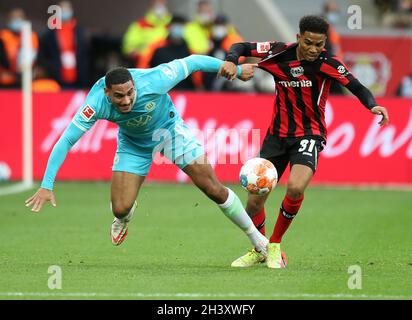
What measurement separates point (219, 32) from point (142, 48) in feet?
5.20

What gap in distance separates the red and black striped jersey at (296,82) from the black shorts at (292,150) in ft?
0.20

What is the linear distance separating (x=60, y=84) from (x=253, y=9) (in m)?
5.81

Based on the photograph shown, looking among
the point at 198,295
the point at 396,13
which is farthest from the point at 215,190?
the point at 396,13

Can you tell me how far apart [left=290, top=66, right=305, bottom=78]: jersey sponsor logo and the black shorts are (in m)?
0.58

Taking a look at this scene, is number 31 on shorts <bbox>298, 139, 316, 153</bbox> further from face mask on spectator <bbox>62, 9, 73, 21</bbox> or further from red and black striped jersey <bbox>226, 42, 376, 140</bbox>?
face mask on spectator <bbox>62, 9, 73, 21</bbox>

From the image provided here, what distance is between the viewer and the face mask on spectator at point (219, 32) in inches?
797

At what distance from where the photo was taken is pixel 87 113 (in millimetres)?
9234

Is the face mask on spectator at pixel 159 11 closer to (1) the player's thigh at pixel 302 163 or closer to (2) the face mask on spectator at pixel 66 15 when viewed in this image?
(2) the face mask on spectator at pixel 66 15

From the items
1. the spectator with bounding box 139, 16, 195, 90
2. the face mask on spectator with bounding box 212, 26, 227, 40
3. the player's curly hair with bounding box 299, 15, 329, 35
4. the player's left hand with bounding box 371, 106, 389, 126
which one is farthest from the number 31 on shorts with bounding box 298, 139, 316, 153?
the face mask on spectator with bounding box 212, 26, 227, 40

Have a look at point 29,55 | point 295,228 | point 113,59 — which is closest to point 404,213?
point 295,228

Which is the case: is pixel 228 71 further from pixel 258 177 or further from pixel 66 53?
pixel 66 53

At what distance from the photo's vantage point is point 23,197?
15.9 m

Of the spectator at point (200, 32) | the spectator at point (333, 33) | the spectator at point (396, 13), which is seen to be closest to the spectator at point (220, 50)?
the spectator at point (200, 32)

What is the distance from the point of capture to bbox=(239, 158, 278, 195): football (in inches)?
376
